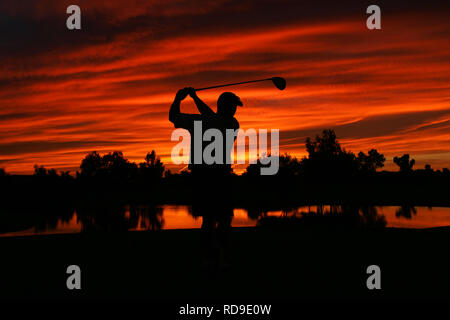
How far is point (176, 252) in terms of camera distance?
8.66 m

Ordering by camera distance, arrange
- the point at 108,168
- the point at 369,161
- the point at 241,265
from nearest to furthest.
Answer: the point at 241,265, the point at 369,161, the point at 108,168

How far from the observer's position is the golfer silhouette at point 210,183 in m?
6.39

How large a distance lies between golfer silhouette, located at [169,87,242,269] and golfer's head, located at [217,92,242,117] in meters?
0.01

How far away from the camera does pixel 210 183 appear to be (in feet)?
21.2

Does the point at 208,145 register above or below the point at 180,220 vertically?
below

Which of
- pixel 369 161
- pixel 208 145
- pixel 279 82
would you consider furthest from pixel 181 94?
pixel 369 161

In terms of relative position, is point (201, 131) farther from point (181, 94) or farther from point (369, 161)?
point (369, 161)

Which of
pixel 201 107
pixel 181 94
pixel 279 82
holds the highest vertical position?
pixel 279 82

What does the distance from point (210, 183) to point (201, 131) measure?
2.18ft

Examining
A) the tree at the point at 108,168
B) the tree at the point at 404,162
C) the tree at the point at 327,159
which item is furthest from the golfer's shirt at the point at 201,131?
the tree at the point at 404,162

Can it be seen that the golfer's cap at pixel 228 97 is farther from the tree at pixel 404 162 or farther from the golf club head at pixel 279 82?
the tree at pixel 404 162

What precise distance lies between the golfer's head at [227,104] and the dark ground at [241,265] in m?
2.05

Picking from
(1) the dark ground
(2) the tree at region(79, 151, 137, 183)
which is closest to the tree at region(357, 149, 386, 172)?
(2) the tree at region(79, 151, 137, 183)

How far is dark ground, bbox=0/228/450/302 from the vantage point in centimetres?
561
